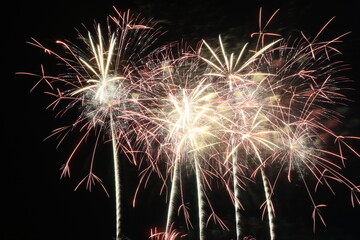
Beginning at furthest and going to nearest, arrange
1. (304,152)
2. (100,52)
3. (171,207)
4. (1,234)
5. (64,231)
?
(64,231)
(1,234)
(171,207)
(304,152)
(100,52)

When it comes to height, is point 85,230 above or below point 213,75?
below

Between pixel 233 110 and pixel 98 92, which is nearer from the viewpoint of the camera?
pixel 98 92

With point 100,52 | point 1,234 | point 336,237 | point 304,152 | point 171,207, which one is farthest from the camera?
point 336,237

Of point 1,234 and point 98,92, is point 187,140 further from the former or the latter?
point 1,234

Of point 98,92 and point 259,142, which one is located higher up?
point 98,92

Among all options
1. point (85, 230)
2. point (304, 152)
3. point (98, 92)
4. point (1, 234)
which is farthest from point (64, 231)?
point (304, 152)

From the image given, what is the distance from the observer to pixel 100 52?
42.9 feet

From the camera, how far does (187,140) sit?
13.8 m

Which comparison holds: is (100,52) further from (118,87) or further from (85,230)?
(85,230)

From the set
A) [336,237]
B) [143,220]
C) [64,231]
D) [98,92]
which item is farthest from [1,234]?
[336,237]

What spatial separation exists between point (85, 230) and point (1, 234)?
6.93 metres

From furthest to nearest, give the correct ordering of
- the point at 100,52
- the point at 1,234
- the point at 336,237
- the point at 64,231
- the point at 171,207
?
1. the point at 336,237
2. the point at 64,231
3. the point at 1,234
4. the point at 171,207
5. the point at 100,52

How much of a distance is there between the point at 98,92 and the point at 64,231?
20137 mm

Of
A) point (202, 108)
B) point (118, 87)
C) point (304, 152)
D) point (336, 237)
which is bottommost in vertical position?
point (336, 237)
